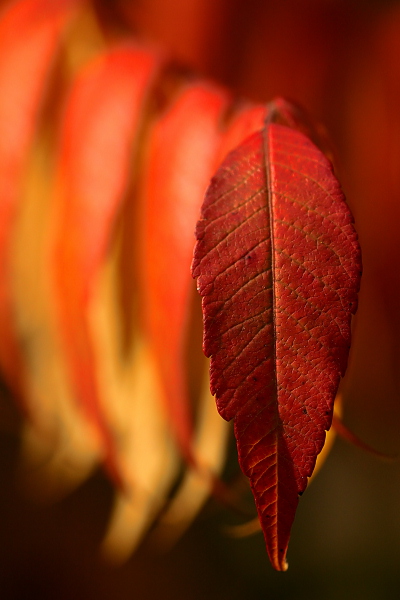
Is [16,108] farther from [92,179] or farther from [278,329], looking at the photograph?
[278,329]

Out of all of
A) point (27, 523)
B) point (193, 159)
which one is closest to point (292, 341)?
point (193, 159)

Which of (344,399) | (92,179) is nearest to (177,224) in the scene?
(92,179)

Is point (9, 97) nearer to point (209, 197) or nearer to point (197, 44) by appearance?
point (209, 197)

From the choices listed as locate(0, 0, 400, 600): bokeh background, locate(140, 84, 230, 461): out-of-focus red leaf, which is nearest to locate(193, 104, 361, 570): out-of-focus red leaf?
locate(140, 84, 230, 461): out-of-focus red leaf

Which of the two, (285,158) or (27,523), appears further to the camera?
(27,523)

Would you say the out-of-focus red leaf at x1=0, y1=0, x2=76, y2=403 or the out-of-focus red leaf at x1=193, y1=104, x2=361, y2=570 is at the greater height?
the out-of-focus red leaf at x1=0, y1=0, x2=76, y2=403

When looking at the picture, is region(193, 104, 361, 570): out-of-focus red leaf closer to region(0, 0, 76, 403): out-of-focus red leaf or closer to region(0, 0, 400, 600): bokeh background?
region(0, 0, 76, 403): out-of-focus red leaf
